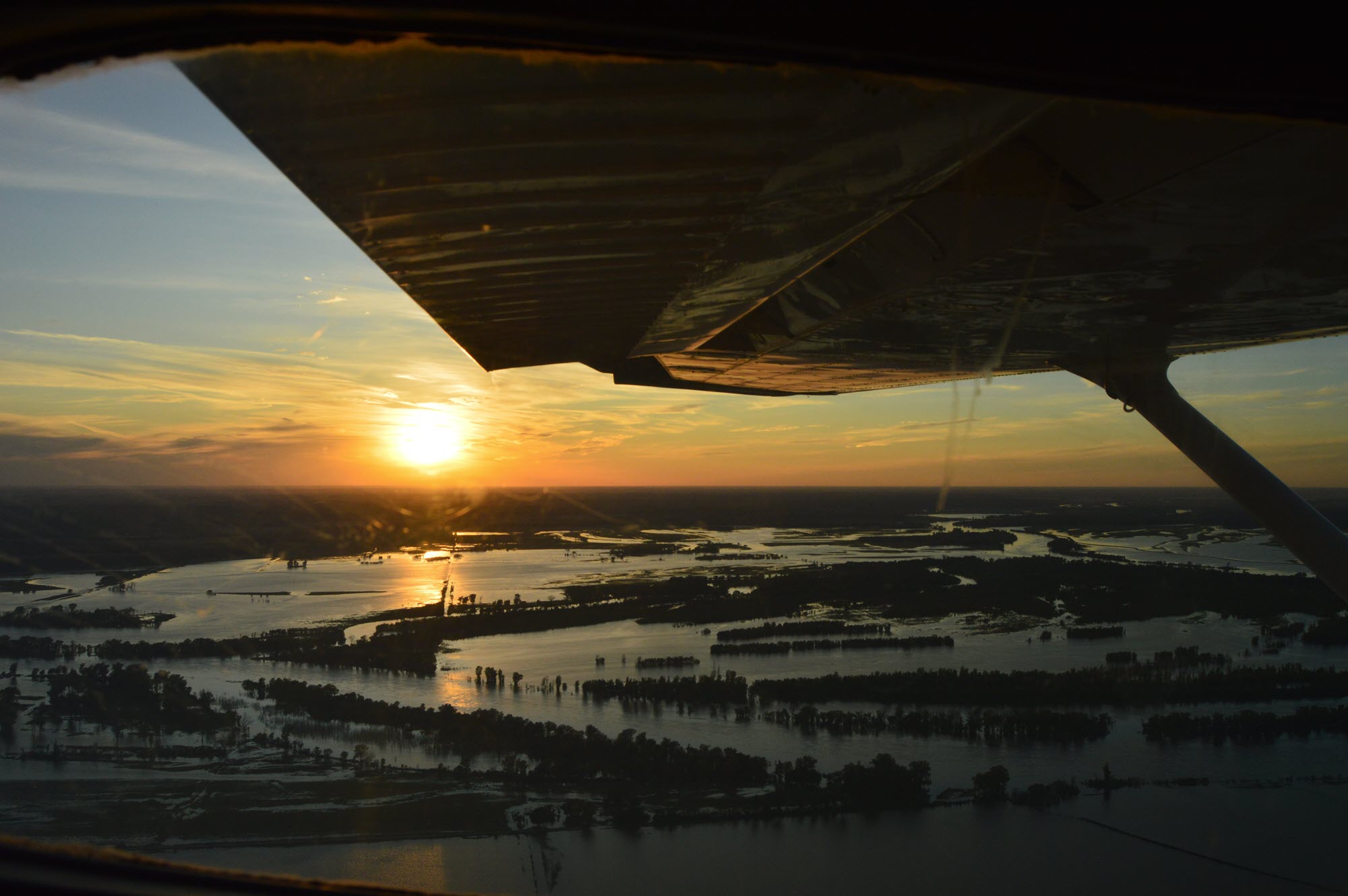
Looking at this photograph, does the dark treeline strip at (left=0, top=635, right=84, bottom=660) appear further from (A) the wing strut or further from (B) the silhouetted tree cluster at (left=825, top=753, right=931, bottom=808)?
(A) the wing strut

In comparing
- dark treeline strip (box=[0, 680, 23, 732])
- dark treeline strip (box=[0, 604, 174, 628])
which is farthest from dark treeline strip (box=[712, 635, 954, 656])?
dark treeline strip (box=[0, 604, 174, 628])

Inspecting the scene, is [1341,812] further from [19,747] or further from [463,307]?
[19,747]

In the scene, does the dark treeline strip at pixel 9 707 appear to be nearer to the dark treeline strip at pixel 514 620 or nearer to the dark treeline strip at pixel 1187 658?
the dark treeline strip at pixel 514 620

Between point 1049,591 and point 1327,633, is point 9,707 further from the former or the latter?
point 1327,633

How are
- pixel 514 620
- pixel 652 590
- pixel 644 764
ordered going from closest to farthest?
pixel 644 764, pixel 514 620, pixel 652 590

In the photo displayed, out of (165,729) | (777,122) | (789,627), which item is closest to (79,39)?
(777,122)

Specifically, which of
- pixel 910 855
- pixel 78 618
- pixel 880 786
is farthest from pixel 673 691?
pixel 78 618
